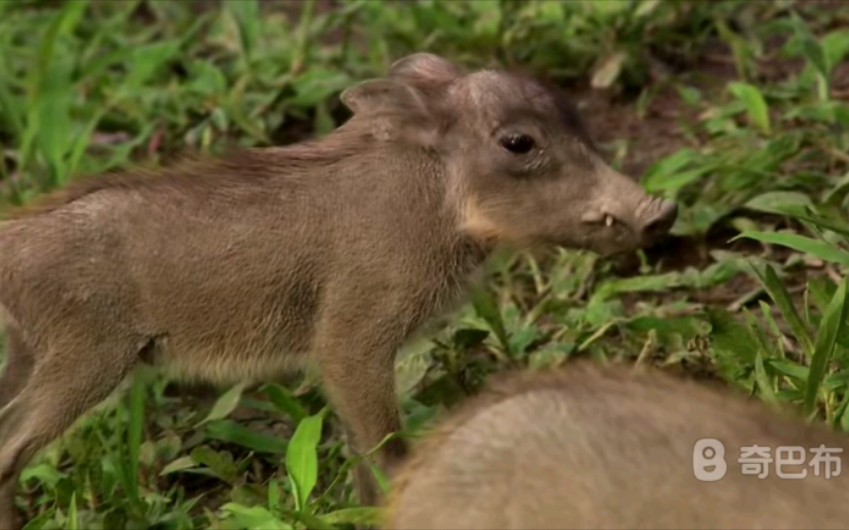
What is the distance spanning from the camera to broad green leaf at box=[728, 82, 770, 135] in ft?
18.9

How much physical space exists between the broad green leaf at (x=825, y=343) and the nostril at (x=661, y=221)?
0.44 m

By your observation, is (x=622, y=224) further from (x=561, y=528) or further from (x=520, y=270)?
(x=561, y=528)

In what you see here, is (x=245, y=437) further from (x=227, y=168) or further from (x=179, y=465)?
(x=227, y=168)

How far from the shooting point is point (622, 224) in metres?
4.35

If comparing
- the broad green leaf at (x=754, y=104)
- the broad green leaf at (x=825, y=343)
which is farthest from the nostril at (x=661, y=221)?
the broad green leaf at (x=754, y=104)

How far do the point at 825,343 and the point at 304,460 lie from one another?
1214mm

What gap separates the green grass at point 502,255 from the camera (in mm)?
4336

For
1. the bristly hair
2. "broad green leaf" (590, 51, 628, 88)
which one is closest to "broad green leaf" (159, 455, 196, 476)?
the bristly hair

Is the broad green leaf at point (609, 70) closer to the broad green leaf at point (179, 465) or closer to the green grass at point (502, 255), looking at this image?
the green grass at point (502, 255)

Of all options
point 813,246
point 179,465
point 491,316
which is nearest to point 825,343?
point 813,246

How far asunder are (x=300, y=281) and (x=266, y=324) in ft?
0.45

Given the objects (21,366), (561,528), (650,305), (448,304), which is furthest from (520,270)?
(561,528)

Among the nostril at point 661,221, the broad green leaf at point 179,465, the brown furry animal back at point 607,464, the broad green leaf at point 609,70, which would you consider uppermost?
the brown furry animal back at point 607,464

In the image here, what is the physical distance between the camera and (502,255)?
454 cm
